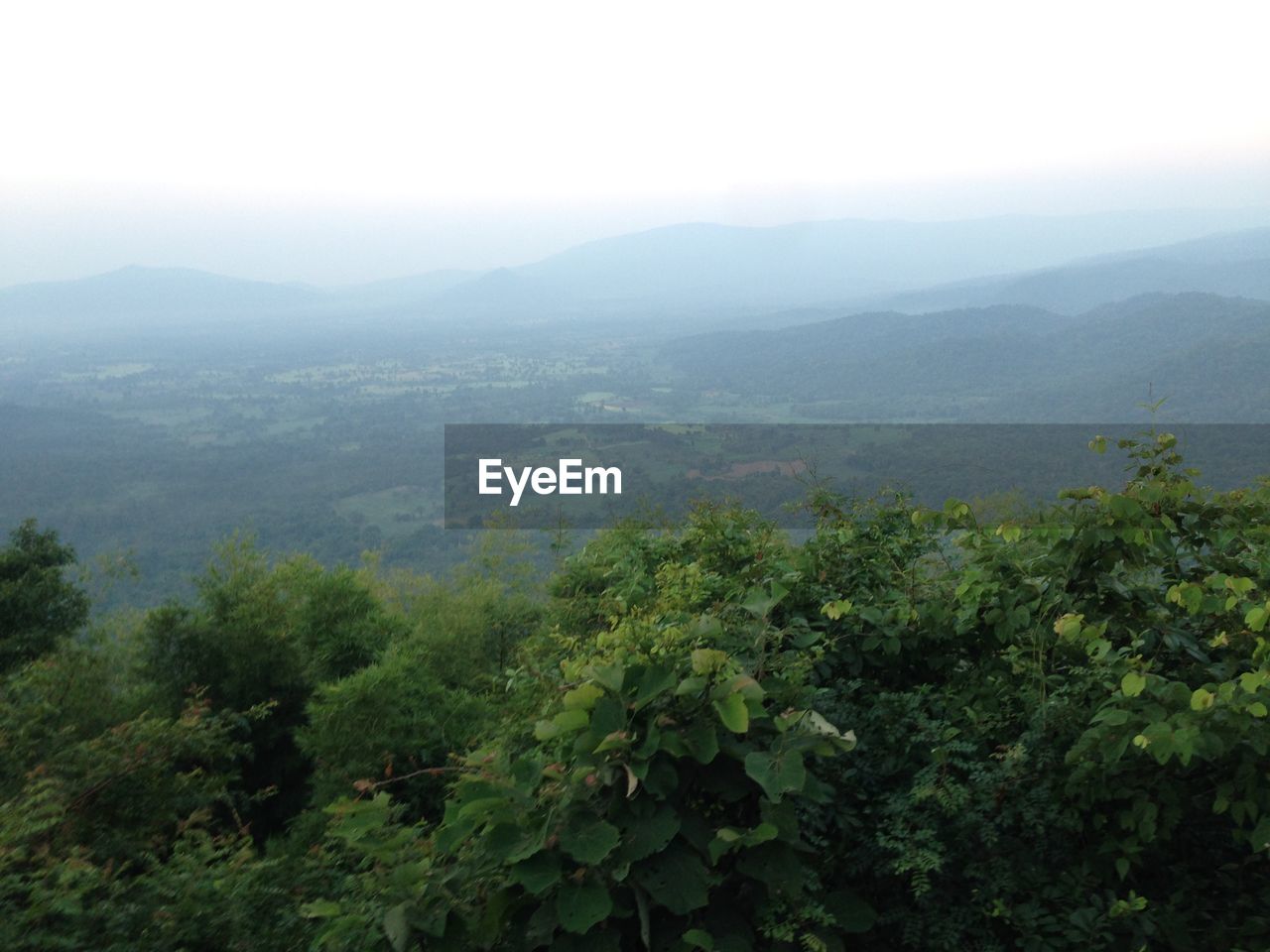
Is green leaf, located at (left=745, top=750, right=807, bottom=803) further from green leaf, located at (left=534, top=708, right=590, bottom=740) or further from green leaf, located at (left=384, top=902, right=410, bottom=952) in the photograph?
green leaf, located at (left=384, top=902, right=410, bottom=952)

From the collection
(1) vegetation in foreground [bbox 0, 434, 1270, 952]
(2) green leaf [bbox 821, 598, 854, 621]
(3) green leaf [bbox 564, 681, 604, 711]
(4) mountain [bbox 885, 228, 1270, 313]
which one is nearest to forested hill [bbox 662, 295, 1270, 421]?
(4) mountain [bbox 885, 228, 1270, 313]

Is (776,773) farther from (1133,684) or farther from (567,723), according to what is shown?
(1133,684)

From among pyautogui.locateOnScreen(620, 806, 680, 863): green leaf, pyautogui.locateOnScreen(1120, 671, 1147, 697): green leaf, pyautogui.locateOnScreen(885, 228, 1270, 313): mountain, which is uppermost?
pyautogui.locateOnScreen(885, 228, 1270, 313): mountain

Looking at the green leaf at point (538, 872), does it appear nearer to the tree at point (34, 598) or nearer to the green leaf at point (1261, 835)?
the green leaf at point (1261, 835)

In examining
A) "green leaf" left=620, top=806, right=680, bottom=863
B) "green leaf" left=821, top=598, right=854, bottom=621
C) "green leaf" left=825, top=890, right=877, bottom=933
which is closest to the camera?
"green leaf" left=620, top=806, right=680, bottom=863

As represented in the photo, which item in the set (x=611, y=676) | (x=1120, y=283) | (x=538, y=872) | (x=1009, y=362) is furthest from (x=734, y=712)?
(x=1120, y=283)

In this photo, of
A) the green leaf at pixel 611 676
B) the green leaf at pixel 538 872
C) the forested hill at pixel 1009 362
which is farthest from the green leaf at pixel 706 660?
the forested hill at pixel 1009 362

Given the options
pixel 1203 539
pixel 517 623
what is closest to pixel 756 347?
pixel 517 623
